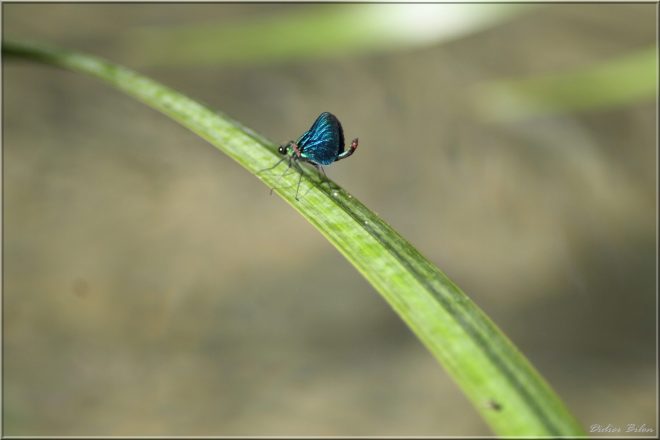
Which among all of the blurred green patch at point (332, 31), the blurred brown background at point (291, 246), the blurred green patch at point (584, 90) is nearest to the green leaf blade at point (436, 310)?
the blurred green patch at point (332, 31)

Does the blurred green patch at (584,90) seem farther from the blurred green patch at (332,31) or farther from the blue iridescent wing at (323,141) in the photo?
the blue iridescent wing at (323,141)

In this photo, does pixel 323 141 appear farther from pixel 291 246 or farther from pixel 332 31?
pixel 291 246

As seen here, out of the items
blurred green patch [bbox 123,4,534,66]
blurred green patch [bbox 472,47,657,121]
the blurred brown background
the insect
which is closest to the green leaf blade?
the insect

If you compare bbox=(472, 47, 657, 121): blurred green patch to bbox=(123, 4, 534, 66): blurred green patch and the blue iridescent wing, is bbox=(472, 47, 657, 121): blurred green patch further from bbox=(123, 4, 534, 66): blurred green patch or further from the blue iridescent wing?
the blue iridescent wing

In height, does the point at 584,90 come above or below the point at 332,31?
below

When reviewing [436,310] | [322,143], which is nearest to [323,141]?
[322,143]

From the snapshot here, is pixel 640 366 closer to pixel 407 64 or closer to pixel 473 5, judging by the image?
pixel 473 5

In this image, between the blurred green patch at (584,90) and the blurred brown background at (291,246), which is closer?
the blurred brown background at (291,246)

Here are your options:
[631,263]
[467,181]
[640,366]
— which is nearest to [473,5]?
[467,181]
